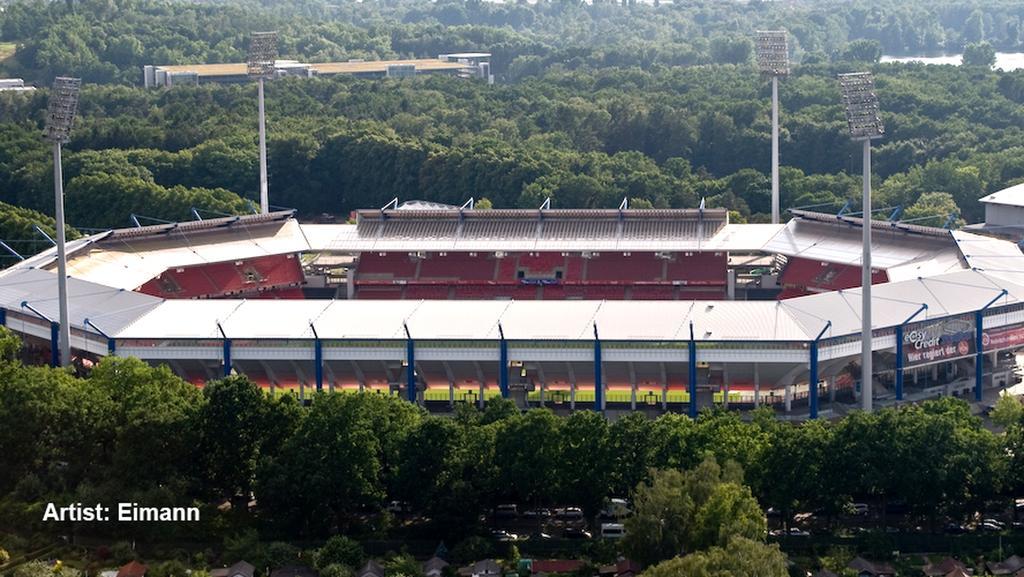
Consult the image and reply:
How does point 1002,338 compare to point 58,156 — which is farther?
point 58,156

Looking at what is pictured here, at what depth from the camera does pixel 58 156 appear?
47.9m

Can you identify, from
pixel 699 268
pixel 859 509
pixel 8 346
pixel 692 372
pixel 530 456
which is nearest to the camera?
pixel 530 456

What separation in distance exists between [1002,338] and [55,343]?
25296 mm

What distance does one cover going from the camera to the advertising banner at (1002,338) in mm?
47188

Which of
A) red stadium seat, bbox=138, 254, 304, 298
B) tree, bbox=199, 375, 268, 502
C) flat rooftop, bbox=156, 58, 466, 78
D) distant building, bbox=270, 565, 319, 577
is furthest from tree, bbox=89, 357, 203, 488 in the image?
flat rooftop, bbox=156, 58, 466, 78

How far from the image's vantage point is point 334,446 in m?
36.8

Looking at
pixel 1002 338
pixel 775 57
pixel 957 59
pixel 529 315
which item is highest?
pixel 957 59

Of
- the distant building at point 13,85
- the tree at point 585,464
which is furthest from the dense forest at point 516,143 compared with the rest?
the tree at point 585,464

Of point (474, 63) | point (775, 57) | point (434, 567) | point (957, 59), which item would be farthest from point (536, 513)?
point (957, 59)

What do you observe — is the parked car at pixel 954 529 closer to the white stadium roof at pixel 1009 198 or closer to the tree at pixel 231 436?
the tree at pixel 231 436

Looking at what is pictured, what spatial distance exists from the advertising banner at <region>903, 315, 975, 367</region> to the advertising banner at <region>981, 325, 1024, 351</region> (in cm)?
48

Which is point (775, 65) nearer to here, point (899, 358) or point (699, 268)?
point (699, 268)

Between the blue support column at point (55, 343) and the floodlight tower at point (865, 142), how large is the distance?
21.2 m

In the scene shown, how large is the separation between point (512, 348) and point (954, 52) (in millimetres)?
141451
